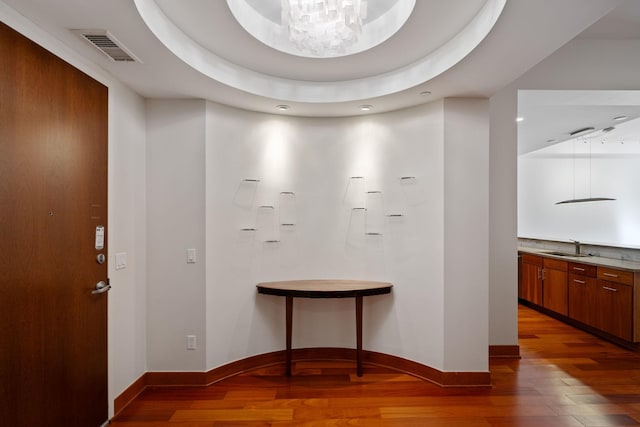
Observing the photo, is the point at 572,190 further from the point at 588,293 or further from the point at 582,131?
the point at 588,293

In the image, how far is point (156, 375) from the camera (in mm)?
2914

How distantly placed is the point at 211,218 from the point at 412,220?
76.2 inches

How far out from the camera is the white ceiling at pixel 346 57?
5.54ft

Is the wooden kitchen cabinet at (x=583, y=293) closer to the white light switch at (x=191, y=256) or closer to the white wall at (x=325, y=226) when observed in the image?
the white wall at (x=325, y=226)

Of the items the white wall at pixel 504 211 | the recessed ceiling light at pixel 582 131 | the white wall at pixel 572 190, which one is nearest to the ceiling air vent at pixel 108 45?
the white wall at pixel 504 211

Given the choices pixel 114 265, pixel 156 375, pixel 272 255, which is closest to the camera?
pixel 114 265

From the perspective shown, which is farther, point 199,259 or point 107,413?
point 199,259

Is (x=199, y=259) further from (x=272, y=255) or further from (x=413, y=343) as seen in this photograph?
(x=413, y=343)

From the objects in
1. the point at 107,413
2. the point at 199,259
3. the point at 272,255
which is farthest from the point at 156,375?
the point at 272,255

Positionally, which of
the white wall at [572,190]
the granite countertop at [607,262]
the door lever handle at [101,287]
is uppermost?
the white wall at [572,190]

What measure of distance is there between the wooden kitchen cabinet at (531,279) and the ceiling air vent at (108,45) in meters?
5.81

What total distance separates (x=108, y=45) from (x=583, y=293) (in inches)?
222

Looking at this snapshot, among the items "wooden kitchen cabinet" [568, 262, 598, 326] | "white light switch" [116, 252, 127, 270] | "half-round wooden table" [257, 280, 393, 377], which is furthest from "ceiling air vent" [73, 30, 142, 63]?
"wooden kitchen cabinet" [568, 262, 598, 326]

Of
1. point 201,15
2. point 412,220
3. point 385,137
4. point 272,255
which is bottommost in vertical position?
point 272,255
